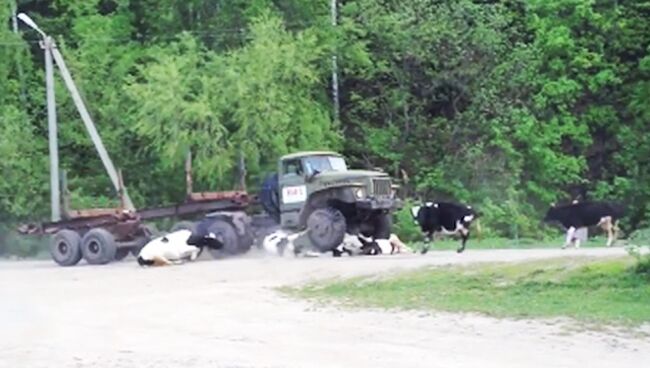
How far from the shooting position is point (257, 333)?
1462 cm

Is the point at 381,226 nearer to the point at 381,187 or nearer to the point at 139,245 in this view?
the point at 381,187

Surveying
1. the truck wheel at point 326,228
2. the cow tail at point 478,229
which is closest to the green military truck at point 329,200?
the truck wheel at point 326,228

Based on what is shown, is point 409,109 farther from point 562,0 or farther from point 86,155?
point 86,155

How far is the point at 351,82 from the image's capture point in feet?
140

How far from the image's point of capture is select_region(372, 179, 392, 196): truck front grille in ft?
85.6

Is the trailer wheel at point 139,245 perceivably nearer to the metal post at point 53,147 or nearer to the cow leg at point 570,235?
the metal post at point 53,147

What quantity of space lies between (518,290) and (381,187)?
355 inches

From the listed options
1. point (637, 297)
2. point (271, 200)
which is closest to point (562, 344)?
point (637, 297)

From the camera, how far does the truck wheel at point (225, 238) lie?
27.1 meters

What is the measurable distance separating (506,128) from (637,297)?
24040 mm

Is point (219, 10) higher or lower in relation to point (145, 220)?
higher

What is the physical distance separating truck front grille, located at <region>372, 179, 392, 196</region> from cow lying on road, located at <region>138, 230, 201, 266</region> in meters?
4.10

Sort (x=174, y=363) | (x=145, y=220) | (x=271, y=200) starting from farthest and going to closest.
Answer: (x=145, y=220) → (x=271, y=200) → (x=174, y=363)

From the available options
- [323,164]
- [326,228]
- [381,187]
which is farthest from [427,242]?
[323,164]
